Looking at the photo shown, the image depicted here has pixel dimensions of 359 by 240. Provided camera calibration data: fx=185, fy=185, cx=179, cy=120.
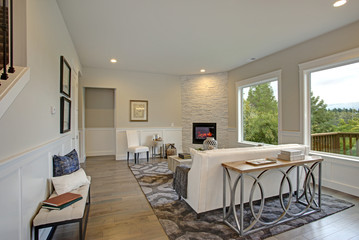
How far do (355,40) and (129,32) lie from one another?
12.9ft

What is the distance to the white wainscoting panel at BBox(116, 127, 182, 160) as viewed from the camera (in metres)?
6.01

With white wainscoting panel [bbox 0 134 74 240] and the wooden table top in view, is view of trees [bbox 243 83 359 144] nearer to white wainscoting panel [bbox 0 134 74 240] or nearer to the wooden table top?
the wooden table top

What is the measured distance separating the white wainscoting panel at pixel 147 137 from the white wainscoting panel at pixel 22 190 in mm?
4036

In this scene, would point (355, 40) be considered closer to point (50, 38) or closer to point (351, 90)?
point (351, 90)

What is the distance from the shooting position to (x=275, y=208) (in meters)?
2.64

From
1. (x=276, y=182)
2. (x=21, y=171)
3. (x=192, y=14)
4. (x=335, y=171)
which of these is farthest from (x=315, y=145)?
(x=21, y=171)

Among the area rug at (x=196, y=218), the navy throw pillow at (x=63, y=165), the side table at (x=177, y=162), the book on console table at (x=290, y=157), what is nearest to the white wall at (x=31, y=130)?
the navy throw pillow at (x=63, y=165)

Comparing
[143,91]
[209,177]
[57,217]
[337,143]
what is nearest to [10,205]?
[57,217]

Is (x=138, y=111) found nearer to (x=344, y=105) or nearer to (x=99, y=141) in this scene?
(x=99, y=141)

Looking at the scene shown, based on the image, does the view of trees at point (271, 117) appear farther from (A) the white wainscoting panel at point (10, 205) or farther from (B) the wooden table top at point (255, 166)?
(A) the white wainscoting panel at point (10, 205)

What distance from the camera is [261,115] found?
5230 millimetres

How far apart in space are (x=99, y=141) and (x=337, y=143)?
6.65m

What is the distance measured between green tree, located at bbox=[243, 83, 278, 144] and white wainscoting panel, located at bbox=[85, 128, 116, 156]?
4628mm

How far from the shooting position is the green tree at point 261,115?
4.81 meters
